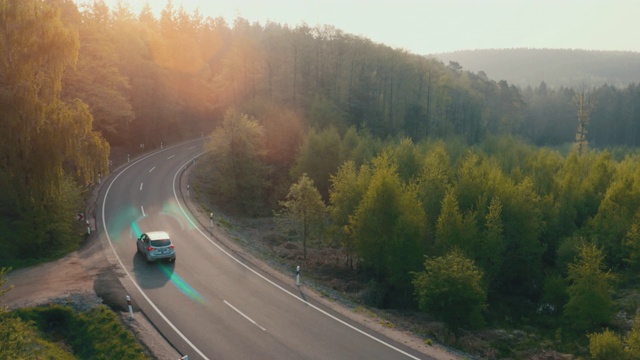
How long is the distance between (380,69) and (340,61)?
52.5ft

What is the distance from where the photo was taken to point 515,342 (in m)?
30.7

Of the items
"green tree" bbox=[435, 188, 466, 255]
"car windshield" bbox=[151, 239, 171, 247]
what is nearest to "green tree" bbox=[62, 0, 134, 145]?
"car windshield" bbox=[151, 239, 171, 247]

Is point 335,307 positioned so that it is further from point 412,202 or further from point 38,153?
point 38,153

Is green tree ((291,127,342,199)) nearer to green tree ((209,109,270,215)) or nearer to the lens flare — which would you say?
green tree ((209,109,270,215))

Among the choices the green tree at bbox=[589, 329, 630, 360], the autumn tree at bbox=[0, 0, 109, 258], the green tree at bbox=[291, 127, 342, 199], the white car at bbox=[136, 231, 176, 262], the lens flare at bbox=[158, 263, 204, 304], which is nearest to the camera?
the green tree at bbox=[589, 329, 630, 360]

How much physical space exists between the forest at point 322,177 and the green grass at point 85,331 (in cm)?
973

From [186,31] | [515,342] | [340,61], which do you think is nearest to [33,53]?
[515,342]

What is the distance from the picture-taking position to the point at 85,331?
20.6 metres

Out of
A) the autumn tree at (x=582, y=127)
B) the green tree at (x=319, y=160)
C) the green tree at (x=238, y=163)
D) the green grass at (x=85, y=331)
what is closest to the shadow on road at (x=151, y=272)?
the green grass at (x=85, y=331)

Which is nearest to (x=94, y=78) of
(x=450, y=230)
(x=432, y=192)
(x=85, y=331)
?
(x=85, y=331)

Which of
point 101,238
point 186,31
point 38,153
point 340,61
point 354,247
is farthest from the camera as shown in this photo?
point 340,61

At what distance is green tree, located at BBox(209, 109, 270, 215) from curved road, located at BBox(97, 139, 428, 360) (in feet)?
47.0

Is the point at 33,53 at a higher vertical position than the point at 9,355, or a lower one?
higher

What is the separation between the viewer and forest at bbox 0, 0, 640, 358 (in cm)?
2680
